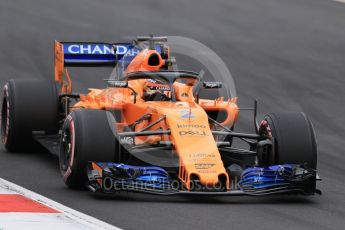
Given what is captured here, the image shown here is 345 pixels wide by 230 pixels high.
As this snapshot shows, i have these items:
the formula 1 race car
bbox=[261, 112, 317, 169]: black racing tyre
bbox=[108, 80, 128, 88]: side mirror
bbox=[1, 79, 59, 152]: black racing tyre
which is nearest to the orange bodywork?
the formula 1 race car

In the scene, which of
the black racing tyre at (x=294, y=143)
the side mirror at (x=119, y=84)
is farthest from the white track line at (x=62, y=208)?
the black racing tyre at (x=294, y=143)

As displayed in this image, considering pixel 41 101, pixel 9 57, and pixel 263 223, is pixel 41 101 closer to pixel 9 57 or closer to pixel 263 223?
pixel 263 223

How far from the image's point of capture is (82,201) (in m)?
10.5

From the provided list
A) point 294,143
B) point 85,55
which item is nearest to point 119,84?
point 294,143

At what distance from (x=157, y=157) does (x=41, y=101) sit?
9.33 feet

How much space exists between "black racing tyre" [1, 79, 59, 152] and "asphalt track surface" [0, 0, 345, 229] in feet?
1.01

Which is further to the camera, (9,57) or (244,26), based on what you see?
(244,26)

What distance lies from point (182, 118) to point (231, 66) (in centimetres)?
1021

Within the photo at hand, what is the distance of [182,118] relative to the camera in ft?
37.0

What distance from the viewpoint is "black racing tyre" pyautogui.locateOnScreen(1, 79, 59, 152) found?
44.6 feet

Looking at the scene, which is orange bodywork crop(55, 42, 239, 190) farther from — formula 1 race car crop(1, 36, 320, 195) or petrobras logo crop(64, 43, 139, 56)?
petrobras logo crop(64, 43, 139, 56)

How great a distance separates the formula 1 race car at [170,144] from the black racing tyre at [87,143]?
0.04ft

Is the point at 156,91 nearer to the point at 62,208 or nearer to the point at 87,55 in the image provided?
the point at 87,55

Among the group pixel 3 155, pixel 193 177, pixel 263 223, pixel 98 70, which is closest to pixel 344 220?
pixel 263 223
